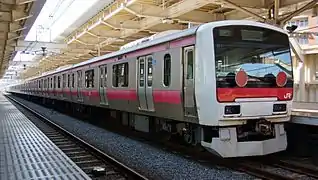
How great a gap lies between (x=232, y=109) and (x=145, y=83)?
3.36 m

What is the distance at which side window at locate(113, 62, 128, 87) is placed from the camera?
1177 centimetres

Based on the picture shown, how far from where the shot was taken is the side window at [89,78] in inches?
624

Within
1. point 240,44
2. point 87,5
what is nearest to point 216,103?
point 240,44

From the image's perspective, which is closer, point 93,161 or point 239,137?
point 239,137

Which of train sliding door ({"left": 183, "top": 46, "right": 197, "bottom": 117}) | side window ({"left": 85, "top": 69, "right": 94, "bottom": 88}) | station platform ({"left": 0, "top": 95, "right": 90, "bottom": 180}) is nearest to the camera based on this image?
station platform ({"left": 0, "top": 95, "right": 90, "bottom": 180})

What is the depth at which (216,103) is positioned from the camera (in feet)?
23.8

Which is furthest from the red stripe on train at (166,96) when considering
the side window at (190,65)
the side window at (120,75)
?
the side window at (120,75)

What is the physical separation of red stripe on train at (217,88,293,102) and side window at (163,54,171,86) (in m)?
1.79

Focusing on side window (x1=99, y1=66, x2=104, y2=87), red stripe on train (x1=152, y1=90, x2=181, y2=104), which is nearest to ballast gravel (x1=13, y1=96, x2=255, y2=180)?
red stripe on train (x1=152, y1=90, x2=181, y2=104)

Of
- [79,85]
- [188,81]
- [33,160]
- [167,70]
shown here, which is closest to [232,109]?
[188,81]

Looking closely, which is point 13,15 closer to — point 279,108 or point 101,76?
point 101,76

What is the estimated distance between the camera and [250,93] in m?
7.56

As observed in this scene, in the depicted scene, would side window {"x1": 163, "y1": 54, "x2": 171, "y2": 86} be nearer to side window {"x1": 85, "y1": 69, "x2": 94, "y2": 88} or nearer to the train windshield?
the train windshield

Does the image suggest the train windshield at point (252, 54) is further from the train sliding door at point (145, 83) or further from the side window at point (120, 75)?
the side window at point (120, 75)
